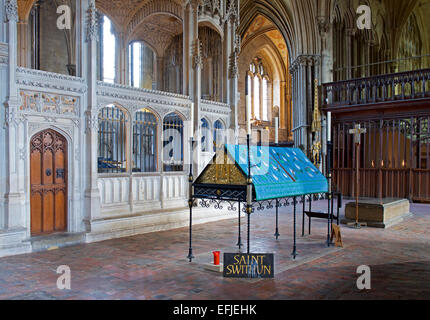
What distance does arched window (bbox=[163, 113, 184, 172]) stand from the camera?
429 inches

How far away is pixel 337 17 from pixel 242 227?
15.8 m

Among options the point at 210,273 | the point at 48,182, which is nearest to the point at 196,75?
the point at 48,182

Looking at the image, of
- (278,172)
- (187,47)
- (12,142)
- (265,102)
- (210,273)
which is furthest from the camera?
(265,102)

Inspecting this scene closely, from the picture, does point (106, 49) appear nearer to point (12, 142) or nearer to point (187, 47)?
point (187, 47)

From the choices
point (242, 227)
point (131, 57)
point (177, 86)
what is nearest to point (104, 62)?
point (131, 57)

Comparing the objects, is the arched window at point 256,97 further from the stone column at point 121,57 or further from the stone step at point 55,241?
the stone step at point 55,241

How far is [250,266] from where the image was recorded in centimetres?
541

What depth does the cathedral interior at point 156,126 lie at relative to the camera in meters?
7.10

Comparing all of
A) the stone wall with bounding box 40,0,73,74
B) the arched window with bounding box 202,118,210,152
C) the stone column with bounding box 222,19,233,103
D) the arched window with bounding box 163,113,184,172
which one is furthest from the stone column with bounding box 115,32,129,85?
the stone column with bounding box 222,19,233,103

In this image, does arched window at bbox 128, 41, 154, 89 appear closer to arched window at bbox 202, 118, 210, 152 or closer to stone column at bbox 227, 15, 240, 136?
stone column at bbox 227, 15, 240, 136

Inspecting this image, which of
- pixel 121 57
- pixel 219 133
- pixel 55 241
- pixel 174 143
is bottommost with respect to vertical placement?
pixel 55 241

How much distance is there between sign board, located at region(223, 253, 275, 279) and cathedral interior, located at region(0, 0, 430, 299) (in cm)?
27

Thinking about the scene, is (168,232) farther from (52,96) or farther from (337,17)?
(337,17)

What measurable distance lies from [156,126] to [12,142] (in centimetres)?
373
